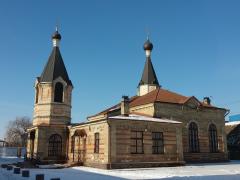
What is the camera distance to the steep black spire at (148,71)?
35.5m

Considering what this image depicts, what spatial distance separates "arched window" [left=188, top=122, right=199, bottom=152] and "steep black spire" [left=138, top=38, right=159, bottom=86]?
30.3 ft

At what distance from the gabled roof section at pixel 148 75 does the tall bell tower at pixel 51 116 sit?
10.9 m

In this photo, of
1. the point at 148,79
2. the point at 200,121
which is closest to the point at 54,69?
the point at 148,79

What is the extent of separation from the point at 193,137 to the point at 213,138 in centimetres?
262

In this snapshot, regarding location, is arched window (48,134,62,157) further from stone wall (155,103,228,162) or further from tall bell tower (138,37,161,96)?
tall bell tower (138,37,161,96)

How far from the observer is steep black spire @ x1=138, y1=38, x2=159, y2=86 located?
35.5 meters

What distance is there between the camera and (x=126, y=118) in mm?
21797

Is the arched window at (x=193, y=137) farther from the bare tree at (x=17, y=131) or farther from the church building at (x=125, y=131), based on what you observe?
the bare tree at (x=17, y=131)

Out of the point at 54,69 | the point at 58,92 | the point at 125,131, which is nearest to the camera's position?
the point at 125,131

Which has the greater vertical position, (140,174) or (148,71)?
(148,71)

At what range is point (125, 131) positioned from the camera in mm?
21547

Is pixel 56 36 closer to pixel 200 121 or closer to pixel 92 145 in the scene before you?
pixel 92 145

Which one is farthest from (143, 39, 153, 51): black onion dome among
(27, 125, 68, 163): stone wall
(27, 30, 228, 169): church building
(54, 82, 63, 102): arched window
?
(27, 125, 68, 163): stone wall

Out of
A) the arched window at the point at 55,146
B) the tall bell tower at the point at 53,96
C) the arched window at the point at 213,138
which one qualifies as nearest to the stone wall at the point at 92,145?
the arched window at the point at 55,146
